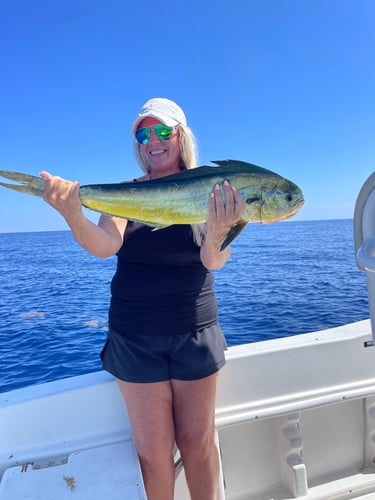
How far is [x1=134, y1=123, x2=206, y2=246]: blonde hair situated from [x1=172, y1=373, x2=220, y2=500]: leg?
732 millimetres

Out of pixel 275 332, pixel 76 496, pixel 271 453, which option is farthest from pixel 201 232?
pixel 275 332

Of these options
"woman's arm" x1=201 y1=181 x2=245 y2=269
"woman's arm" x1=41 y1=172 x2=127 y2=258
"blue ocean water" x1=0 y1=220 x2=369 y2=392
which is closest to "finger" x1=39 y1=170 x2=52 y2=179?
"woman's arm" x1=41 y1=172 x2=127 y2=258

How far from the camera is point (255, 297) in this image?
517 inches

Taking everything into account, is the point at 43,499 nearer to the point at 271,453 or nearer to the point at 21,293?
the point at 271,453

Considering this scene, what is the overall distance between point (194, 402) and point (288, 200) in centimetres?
110

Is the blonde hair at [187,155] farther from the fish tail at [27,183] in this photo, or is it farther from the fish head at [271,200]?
the fish tail at [27,183]

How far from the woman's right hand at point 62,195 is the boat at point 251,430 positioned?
106 cm

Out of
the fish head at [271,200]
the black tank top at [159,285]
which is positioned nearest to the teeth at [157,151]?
the black tank top at [159,285]

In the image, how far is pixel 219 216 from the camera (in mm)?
1909

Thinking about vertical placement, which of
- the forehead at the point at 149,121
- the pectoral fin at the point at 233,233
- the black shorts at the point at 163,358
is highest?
the forehead at the point at 149,121

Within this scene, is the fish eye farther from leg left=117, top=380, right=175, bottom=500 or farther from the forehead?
leg left=117, top=380, right=175, bottom=500

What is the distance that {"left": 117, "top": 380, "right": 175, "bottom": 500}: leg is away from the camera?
1948 mm

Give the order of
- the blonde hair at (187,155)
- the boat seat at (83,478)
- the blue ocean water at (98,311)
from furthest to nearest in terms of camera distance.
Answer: the blue ocean water at (98,311) < the blonde hair at (187,155) < the boat seat at (83,478)

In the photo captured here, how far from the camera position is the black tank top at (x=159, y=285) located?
6.52ft
